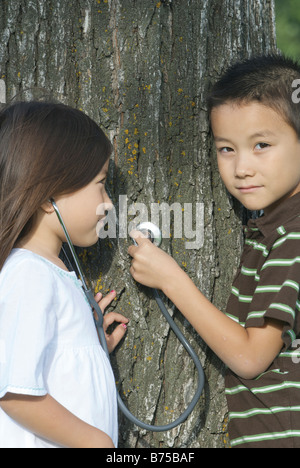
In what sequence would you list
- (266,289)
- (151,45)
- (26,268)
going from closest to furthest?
(26,268) < (266,289) < (151,45)

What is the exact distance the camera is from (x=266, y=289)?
74.7 inches

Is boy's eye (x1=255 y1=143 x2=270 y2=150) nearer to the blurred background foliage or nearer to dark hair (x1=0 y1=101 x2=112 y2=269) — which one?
dark hair (x1=0 y1=101 x2=112 y2=269)

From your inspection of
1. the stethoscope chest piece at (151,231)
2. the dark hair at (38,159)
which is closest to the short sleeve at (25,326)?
the dark hair at (38,159)

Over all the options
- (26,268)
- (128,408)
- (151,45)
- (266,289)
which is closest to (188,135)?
(151,45)

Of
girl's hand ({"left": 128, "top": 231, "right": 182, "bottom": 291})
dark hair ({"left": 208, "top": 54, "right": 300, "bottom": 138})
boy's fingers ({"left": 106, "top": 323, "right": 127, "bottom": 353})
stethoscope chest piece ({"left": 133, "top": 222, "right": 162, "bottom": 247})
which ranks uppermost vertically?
dark hair ({"left": 208, "top": 54, "right": 300, "bottom": 138})

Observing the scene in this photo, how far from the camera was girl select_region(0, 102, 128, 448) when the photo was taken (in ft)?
5.41

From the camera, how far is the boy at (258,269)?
1896 millimetres

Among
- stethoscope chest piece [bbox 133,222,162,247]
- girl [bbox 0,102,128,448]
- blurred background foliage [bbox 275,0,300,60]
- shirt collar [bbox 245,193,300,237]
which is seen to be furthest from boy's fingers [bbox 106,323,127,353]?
blurred background foliage [bbox 275,0,300,60]

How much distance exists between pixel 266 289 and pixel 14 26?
1.23 meters

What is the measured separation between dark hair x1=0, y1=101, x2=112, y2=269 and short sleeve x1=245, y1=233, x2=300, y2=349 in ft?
2.07

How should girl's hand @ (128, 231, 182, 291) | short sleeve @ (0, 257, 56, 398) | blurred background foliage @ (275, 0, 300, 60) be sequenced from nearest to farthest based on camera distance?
short sleeve @ (0, 257, 56, 398) → girl's hand @ (128, 231, 182, 291) → blurred background foliage @ (275, 0, 300, 60)

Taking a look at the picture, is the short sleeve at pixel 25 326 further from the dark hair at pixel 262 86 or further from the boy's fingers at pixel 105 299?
the dark hair at pixel 262 86
